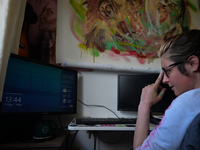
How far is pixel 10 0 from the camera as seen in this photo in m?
0.74

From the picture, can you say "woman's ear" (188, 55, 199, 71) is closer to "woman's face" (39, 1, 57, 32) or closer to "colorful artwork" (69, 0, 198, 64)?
"colorful artwork" (69, 0, 198, 64)

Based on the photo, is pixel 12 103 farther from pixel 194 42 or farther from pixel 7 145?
pixel 194 42

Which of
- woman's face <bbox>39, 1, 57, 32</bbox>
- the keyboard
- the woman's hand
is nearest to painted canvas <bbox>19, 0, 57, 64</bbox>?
woman's face <bbox>39, 1, 57, 32</bbox>

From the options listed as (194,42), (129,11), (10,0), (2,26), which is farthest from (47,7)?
(194,42)

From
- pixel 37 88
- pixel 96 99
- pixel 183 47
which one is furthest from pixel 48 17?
pixel 183 47

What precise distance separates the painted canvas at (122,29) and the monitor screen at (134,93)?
0.20m

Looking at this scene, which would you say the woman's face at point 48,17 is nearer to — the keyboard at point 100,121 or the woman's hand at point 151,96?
the keyboard at point 100,121

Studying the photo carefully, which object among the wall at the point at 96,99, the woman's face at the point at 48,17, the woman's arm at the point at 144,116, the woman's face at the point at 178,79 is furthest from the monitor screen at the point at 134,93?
the woman's face at the point at 48,17

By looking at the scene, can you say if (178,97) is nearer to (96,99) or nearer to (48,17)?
(96,99)

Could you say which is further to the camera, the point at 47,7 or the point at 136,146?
the point at 47,7

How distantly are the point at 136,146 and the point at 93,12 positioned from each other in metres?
1.28

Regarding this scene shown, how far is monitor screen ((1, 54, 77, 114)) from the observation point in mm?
829

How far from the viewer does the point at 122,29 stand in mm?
1444

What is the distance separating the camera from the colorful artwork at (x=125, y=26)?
1393 millimetres
